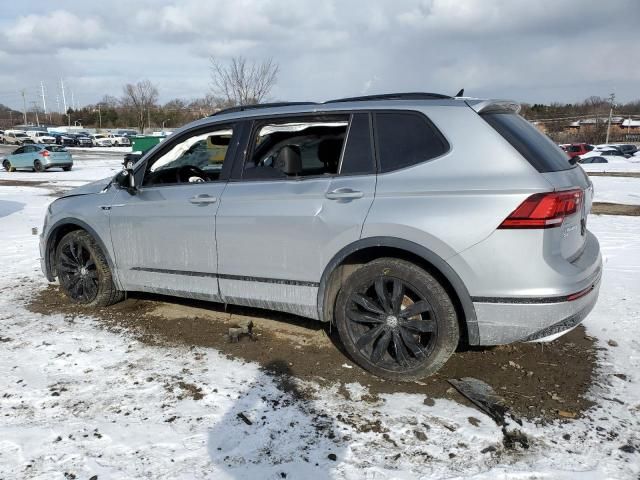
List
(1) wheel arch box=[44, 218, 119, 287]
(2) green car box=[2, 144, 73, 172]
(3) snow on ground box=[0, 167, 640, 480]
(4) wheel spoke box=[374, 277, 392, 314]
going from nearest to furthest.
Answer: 1. (3) snow on ground box=[0, 167, 640, 480]
2. (4) wheel spoke box=[374, 277, 392, 314]
3. (1) wheel arch box=[44, 218, 119, 287]
4. (2) green car box=[2, 144, 73, 172]

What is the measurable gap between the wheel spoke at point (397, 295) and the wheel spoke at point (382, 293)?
→ 3 centimetres

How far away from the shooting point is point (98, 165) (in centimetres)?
2848

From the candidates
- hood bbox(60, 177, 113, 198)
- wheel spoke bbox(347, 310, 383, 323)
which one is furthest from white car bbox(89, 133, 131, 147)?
wheel spoke bbox(347, 310, 383, 323)

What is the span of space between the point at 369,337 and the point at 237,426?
3.50ft

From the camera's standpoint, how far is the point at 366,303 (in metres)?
3.37

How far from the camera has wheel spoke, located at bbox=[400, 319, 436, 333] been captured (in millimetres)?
3197

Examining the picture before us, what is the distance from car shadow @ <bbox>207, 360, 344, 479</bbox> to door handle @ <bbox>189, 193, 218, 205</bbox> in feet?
4.76

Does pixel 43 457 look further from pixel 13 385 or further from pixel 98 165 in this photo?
pixel 98 165

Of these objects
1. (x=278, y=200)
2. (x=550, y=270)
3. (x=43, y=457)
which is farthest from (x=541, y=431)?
(x=43, y=457)

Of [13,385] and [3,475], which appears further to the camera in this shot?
[13,385]

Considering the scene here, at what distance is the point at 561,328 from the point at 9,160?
2892cm

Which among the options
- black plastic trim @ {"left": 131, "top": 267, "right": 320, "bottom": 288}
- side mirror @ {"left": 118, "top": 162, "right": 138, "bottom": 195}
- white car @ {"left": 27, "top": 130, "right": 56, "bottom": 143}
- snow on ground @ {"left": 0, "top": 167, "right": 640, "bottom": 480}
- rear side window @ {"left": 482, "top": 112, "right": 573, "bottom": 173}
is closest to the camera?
snow on ground @ {"left": 0, "top": 167, "right": 640, "bottom": 480}

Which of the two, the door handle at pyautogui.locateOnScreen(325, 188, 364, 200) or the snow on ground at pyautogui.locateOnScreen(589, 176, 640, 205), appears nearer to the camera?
the door handle at pyautogui.locateOnScreen(325, 188, 364, 200)

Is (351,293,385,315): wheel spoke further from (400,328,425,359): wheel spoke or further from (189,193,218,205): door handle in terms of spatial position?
(189,193,218,205): door handle
